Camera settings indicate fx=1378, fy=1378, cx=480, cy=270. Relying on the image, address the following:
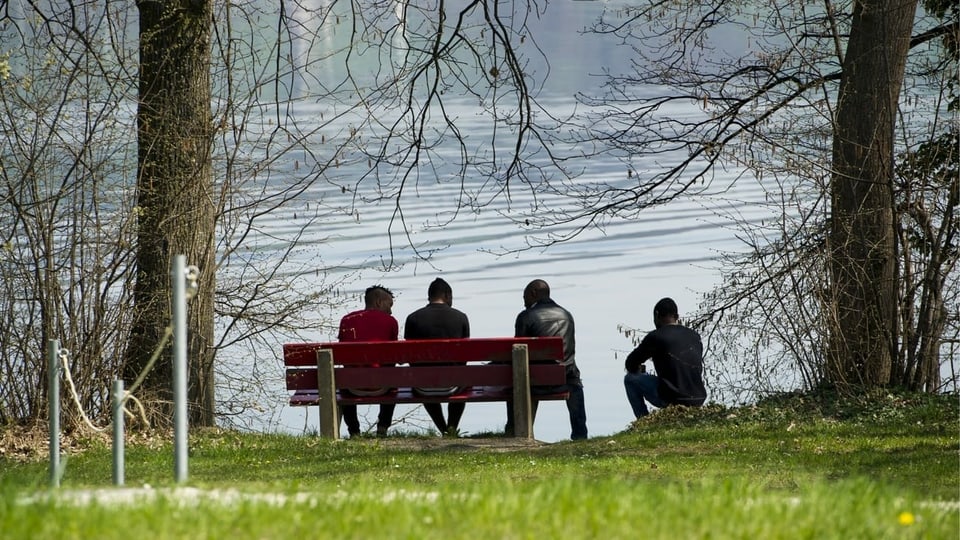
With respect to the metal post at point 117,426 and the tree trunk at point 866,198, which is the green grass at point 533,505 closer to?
the metal post at point 117,426

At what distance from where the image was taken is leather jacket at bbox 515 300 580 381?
46.7ft

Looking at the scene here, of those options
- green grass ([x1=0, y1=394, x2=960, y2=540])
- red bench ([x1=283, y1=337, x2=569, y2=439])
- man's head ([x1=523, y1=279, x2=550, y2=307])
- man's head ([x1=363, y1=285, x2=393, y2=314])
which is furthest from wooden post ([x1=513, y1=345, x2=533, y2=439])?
green grass ([x1=0, y1=394, x2=960, y2=540])

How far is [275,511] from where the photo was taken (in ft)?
17.4

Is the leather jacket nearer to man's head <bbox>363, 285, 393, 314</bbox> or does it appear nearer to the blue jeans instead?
the blue jeans

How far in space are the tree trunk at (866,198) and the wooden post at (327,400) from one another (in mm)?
4810

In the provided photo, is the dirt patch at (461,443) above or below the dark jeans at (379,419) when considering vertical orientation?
below

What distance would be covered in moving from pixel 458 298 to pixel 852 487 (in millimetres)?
25466

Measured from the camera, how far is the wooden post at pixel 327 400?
13.1m

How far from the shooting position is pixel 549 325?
1424cm

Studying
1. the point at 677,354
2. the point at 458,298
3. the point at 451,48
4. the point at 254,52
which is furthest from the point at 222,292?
the point at 458,298

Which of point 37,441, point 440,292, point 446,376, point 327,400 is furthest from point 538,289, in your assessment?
point 37,441

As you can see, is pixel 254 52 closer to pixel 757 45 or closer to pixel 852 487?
pixel 757 45

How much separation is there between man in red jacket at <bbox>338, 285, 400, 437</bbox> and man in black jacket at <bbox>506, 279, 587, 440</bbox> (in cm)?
134

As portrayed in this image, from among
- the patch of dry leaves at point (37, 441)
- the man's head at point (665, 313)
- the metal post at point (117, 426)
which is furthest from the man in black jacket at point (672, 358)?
the metal post at point (117, 426)
